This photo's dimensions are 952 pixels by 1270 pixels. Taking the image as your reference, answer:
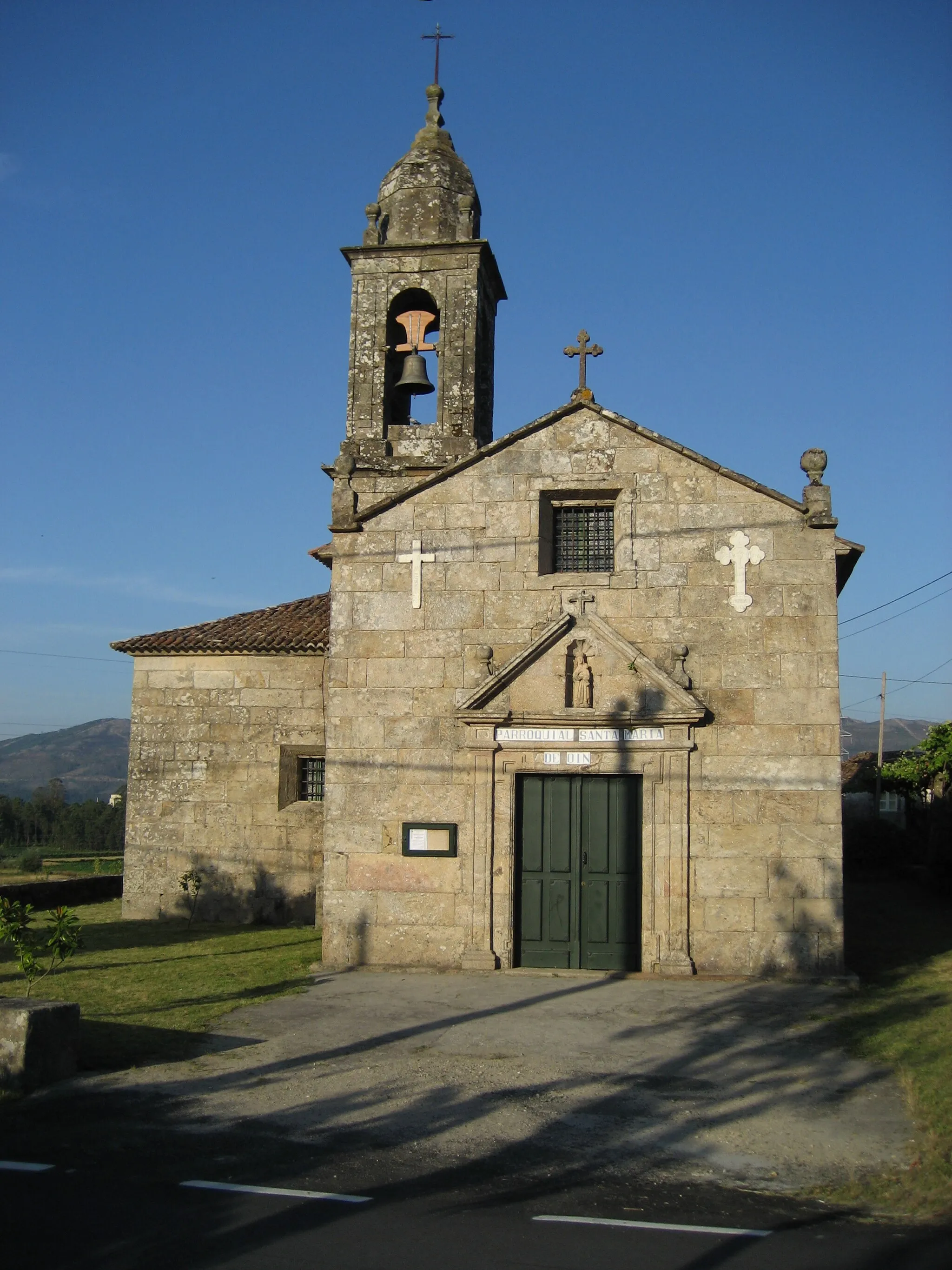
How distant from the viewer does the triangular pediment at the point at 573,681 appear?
12.5 meters

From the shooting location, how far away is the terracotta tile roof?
18094 mm

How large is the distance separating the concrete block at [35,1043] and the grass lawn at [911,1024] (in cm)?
518

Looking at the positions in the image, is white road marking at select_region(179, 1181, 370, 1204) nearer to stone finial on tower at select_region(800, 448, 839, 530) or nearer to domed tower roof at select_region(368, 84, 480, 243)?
stone finial on tower at select_region(800, 448, 839, 530)

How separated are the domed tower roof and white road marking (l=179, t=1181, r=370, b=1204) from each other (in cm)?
1401

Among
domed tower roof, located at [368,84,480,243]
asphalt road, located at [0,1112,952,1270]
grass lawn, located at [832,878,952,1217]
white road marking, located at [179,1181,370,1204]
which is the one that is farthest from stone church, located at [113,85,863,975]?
white road marking, located at [179,1181,370,1204]

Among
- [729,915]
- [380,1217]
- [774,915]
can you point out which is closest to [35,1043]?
[380,1217]

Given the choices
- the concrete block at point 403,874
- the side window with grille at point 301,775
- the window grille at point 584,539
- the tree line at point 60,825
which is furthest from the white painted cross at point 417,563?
the tree line at point 60,825

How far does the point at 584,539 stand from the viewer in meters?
13.3

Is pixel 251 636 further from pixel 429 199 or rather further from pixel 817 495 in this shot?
pixel 817 495

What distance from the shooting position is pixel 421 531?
43.7ft

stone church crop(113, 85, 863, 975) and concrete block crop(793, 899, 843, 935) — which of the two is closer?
concrete block crop(793, 899, 843, 935)

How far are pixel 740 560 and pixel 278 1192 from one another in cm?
884

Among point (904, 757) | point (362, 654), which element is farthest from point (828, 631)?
point (904, 757)

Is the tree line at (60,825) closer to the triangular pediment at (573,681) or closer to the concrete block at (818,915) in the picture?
the triangular pediment at (573,681)
